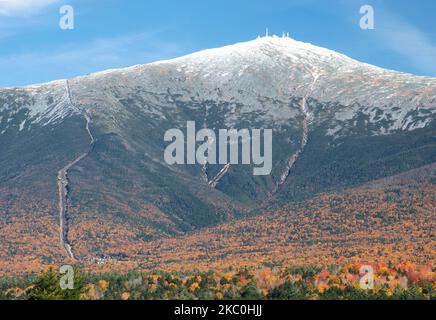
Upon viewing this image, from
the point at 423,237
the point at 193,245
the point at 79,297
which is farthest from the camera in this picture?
the point at 193,245

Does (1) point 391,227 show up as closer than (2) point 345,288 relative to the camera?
No

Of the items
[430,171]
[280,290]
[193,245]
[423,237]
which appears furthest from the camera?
[430,171]

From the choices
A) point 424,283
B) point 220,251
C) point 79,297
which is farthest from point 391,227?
point 79,297

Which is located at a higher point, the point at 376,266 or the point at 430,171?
the point at 430,171

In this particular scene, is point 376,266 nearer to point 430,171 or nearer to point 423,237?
point 423,237

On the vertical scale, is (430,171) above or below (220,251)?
above

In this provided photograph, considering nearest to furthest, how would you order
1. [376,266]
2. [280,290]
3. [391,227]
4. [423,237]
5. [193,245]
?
[280,290]
[376,266]
[423,237]
[391,227]
[193,245]
